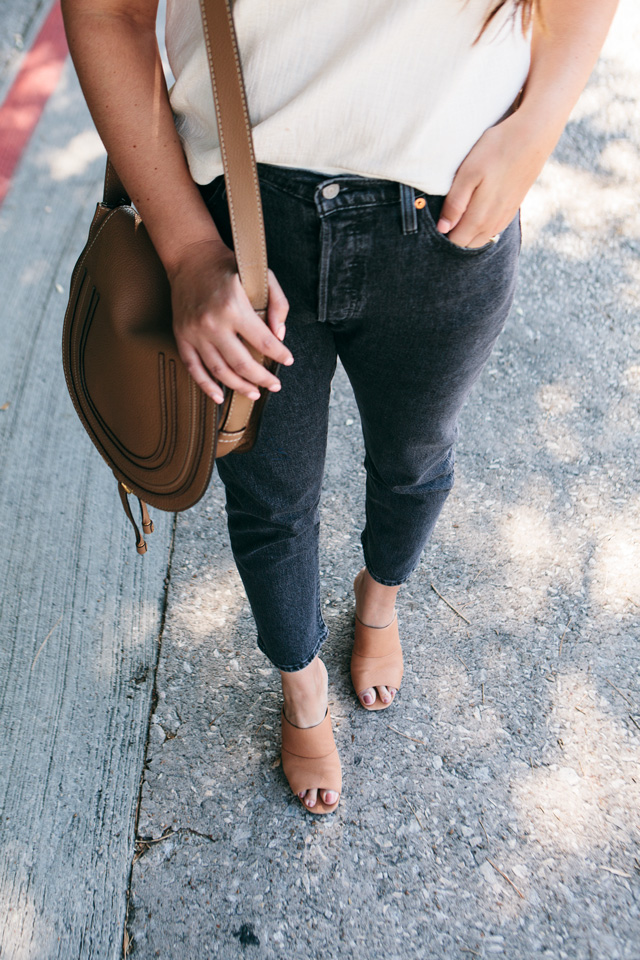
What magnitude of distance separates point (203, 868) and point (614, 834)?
0.86 metres

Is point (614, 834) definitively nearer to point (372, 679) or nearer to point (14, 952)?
point (372, 679)

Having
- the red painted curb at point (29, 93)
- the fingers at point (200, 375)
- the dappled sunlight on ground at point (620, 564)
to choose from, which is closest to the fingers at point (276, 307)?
the fingers at point (200, 375)

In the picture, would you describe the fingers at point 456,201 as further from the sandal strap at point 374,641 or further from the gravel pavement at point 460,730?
the gravel pavement at point 460,730

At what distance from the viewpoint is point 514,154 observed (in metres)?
0.88

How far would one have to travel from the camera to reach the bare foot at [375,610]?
1633 millimetres

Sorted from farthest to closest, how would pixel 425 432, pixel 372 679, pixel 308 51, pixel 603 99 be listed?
1. pixel 603 99
2. pixel 372 679
3. pixel 425 432
4. pixel 308 51

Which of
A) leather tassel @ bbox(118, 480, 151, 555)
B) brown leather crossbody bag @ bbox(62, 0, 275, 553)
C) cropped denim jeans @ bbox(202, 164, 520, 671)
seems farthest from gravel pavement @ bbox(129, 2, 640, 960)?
brown leather crossbody bag @ bbox(62, 0, 275, 553)

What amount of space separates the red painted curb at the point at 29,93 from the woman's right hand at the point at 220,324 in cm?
246

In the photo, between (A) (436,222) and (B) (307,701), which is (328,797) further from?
(A) (436,222)

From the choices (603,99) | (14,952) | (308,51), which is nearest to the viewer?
(308,51)

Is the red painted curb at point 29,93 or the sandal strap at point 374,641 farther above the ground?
the red painted curb at point 29,93

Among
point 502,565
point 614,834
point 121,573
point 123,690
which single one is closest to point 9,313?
point 121,573

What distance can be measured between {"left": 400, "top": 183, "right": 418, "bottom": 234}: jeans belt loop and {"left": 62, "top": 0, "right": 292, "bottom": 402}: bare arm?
177 mm

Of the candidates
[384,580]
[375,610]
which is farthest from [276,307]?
[375,610]
